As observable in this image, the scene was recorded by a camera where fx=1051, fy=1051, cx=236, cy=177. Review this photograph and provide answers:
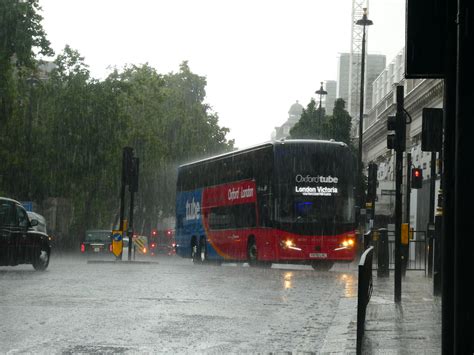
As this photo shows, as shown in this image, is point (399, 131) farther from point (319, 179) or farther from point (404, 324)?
point (319, 179)

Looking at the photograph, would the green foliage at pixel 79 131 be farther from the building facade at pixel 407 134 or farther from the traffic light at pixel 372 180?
the traffic light at pixel 372 180

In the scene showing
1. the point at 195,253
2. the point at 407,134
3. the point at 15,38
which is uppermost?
the point at 15,38

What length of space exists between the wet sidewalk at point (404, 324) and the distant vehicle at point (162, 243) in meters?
55.1

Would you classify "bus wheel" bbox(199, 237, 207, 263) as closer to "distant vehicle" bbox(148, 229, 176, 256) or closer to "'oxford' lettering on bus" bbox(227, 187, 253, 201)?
"'oxford' lettering on bus" bbox(227, 187, 253, 201)

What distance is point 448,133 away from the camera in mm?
4379

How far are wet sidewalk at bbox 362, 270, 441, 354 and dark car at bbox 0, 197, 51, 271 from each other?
9.08 metres

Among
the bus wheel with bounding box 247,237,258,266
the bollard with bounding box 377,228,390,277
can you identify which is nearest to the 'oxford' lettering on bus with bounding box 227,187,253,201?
the bus wheel with bounding box 247,237,258,266

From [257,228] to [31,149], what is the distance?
25.8 m

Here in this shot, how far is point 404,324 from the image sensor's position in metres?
11.0

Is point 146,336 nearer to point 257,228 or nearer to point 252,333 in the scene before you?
point 252,333

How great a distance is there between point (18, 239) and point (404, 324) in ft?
45.6

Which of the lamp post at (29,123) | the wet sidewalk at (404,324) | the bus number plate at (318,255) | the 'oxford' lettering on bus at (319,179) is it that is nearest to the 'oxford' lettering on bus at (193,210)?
the 'oxford' lettering on bus at (319,179)

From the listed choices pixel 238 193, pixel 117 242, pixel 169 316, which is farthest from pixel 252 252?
pixel 169 316

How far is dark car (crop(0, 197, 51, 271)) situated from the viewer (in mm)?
22750
